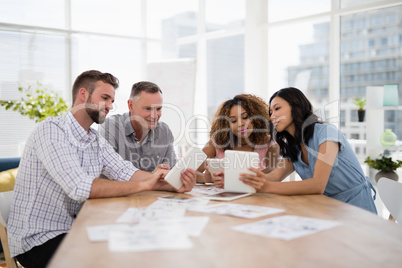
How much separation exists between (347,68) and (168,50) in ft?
11.0

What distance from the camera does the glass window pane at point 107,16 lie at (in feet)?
20.6

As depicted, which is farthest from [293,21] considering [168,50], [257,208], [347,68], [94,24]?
[257,208]

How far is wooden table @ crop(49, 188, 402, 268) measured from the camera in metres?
0.98

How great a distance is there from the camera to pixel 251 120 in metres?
2.99

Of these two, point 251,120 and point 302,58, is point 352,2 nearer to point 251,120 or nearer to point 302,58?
point 302,58

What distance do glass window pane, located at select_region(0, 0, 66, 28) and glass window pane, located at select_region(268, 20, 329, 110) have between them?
3226mm

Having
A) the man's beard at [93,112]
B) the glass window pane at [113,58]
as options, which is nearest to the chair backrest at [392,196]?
the man's beard at [93,112]

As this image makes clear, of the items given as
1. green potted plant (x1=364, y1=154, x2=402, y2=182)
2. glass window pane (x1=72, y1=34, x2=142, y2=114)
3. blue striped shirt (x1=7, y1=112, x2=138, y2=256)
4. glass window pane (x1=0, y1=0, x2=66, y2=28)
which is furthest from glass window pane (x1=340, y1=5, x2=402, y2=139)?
glass window pane (x1=0, y1=0, x2=66, y2=28)

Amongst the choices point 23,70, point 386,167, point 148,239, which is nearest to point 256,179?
point 148,239

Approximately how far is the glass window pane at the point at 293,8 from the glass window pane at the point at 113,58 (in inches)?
96.2

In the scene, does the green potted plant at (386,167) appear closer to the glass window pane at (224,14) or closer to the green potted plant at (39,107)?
the glass window pane at (224,14)

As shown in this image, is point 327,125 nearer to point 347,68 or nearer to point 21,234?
point 21,234

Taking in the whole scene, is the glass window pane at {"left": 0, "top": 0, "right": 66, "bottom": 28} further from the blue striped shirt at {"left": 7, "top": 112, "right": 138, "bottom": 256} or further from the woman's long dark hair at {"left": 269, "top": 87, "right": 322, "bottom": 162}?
the woman's long dark hair at {"left": 269, "top": 87, "right": 322, "bottom": 162}

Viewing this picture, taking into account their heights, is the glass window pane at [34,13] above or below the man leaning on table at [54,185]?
above
